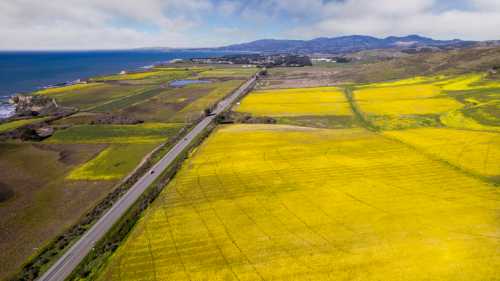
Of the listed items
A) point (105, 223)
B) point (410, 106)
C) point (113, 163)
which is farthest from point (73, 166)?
point (410, 106)

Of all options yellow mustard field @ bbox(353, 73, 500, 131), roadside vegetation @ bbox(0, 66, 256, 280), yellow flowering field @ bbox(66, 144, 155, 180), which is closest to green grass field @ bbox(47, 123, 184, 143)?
roadside vegetation @ bbox(0, 66, 256, 280)

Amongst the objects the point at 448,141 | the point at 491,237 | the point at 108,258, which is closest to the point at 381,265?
the point at 491,237

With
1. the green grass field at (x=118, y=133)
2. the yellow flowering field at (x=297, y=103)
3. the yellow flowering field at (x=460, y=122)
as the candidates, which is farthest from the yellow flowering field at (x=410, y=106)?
the green grass field at (x=118, y=133)

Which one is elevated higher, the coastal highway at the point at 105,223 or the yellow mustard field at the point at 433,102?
the yellow mustard field at the point at 433,102

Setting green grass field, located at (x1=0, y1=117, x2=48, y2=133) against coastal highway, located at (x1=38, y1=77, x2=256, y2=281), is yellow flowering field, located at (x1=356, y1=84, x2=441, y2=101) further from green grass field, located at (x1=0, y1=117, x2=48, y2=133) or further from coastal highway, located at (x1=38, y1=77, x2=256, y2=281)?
green grass field, located at (x1=0, y1=117, x2=48, y2=133)

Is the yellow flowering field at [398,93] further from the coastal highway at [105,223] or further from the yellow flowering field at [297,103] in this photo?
the coastal highway at [105,223]
